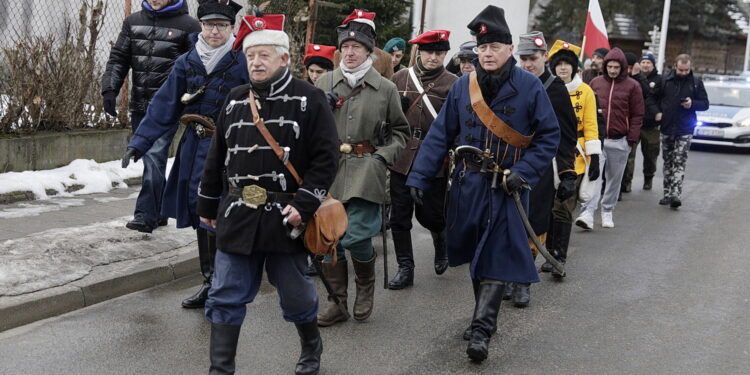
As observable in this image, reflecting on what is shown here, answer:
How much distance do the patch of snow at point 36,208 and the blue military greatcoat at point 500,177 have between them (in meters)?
4.05

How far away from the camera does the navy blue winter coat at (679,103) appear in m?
12.5

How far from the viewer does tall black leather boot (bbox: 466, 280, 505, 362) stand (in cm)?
543

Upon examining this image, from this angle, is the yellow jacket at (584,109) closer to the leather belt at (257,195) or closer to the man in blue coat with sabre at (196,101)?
the man in blue coat with sabre at (196,101)

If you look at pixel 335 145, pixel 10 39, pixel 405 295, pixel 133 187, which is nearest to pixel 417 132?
pixel 405 295

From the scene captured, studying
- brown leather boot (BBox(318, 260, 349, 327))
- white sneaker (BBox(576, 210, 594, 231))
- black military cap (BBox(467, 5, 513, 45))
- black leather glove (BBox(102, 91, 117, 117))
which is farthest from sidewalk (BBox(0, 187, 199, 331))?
white sneaker (BBox(576, 210, 594, 231))

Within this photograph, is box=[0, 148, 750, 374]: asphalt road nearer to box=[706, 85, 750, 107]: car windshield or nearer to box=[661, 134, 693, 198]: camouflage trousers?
box=[661, 134, 693, 198]: camouflage trousers

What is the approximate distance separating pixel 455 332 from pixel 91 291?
2387 mm

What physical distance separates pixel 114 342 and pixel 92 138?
209 inches

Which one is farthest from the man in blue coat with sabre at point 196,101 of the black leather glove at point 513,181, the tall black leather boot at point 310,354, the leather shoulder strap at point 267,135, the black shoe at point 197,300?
the black leather glove at point 513,181

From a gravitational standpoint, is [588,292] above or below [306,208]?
below

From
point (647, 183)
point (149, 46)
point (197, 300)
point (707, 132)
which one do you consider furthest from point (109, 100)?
point (707, 132)

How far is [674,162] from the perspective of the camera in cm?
1239

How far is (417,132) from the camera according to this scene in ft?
24.7

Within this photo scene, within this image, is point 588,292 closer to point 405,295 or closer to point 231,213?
point 405,295
